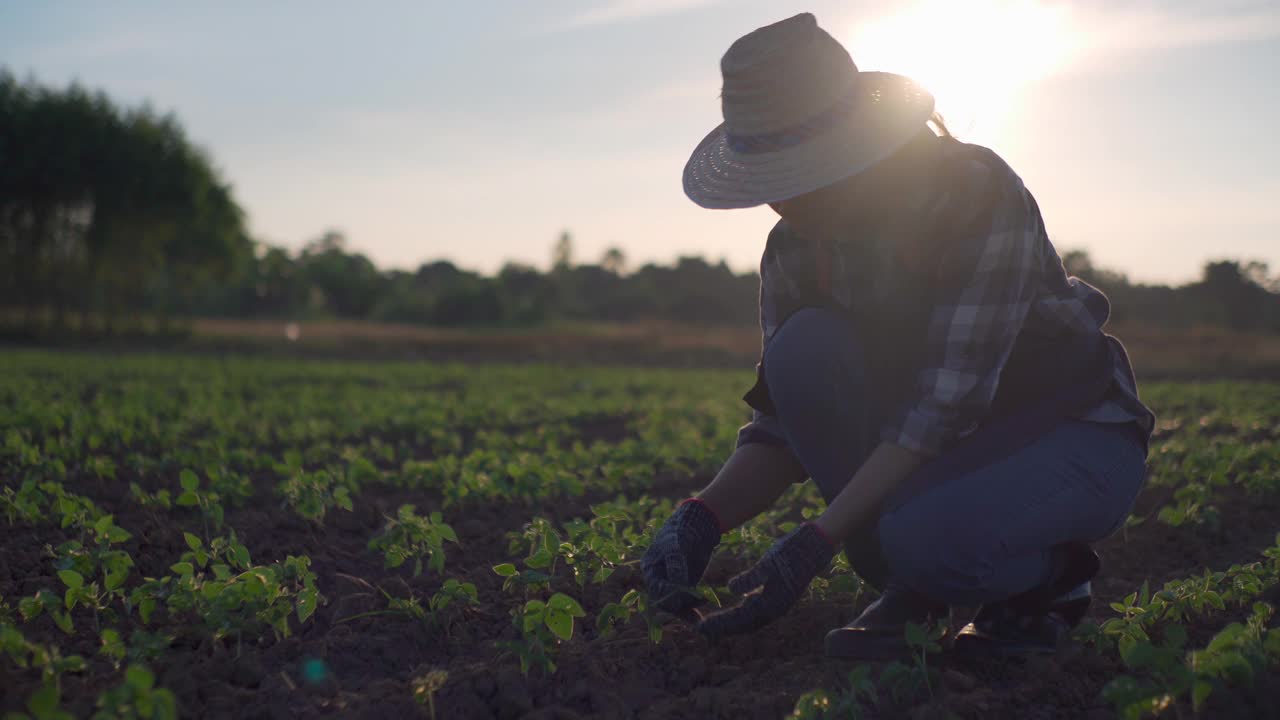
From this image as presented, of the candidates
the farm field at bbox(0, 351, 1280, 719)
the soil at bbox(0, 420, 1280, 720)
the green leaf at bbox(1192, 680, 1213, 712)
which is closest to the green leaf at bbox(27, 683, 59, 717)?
the farm field at bbox(0, 351, 1280, 719)

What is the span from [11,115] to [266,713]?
30920 mm

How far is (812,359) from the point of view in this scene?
86.0 inches

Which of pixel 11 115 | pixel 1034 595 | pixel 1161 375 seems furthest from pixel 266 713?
pixel 11 115

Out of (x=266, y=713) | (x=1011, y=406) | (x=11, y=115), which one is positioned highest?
(x=11, y=115)

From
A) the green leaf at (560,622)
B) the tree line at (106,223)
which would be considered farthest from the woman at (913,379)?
the tree line at (106,223)

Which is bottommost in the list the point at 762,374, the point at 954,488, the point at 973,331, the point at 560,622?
the point at 560,622

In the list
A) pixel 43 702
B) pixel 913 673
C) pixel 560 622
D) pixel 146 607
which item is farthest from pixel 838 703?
pixel 146 607

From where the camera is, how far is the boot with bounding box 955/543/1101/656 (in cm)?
211

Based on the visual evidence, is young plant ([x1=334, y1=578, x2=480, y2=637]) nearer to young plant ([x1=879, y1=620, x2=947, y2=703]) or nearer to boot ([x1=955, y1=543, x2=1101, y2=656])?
young plant ([x1=879, y1=620, x2=947, y2=703])

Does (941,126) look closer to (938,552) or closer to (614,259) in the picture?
(938,552)

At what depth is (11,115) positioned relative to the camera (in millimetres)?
25875

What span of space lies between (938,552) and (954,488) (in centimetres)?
16

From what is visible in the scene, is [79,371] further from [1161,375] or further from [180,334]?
[1161,375]

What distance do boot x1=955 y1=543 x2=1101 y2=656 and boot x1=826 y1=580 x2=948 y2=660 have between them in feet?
0.44
